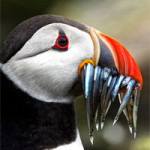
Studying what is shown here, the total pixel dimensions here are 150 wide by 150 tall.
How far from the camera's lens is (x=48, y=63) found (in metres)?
1.89

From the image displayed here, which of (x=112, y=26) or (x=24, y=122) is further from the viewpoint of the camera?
(x=112, y=26)

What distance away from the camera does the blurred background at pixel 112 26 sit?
4875 millimetres

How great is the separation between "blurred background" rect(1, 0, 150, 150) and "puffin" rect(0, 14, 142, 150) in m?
2.67

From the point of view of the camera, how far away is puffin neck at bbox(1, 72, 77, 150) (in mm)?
1901

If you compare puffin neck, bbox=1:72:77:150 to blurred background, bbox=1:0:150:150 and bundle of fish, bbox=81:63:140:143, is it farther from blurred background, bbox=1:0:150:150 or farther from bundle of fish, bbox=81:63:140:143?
blurred background, bbox=1:0:150:150

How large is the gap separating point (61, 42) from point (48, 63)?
130 mm

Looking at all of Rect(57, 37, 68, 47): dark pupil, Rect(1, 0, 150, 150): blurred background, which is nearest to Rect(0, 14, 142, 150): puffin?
Rect(57, 37, 68, 47): dark pupil

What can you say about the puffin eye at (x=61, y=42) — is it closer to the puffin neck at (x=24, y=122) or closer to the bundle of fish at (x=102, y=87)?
the bundle of fish at (x=102, y=87)

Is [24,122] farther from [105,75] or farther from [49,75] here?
[105,75]

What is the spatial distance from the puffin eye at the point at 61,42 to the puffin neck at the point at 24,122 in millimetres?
305

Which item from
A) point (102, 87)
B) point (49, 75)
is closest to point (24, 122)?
point (49, 75)

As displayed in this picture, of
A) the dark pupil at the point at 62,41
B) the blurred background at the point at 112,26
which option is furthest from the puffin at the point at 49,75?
the blurred background at the point at 112,26

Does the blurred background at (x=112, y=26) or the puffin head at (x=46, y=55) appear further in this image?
the blurred background at (x=112, y=26)

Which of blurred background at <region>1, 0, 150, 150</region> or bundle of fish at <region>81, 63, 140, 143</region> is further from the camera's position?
blurred background at <region>1, 0, 150, 150</region>
